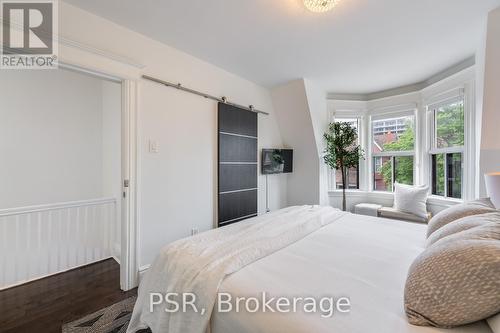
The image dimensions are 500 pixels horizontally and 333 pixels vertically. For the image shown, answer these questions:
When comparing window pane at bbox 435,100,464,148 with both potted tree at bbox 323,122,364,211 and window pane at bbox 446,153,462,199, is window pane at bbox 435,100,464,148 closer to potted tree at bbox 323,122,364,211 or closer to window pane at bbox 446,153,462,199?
window pane at bbox 446,153,462,199

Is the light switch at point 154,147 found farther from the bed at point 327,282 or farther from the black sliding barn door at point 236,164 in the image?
the bed at point 327,282

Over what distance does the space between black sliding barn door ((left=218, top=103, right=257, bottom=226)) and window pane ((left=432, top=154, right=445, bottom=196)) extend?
269 centimetres

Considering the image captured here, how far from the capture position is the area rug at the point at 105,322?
5.47ft

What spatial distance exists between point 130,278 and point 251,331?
5.82 ft

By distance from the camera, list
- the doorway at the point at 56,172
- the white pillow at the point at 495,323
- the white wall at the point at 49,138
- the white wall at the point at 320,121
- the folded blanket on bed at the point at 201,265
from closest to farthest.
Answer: the white pillow at the point at 495,323 → the folded blanket on bed at the point at 201,265 → the doorway at the point at 56,172 → the white wall at the point at 49,138 → the white wall at the point at 320,121

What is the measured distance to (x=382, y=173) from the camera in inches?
161

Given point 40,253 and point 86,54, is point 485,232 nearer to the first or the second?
point 86,54

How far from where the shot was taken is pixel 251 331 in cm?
92

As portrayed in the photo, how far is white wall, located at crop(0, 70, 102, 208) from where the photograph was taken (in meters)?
2.70

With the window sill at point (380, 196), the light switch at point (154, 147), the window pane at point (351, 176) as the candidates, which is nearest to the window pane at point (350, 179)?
the window pane at point (351, 176)

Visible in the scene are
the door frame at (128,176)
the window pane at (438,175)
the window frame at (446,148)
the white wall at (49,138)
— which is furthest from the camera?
A: the window pane at (438,175)

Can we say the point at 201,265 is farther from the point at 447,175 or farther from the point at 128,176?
the point at 447,175

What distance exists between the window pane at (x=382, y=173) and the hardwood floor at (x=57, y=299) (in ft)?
13.1

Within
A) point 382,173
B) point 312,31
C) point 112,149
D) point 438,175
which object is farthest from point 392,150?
point 112,149
